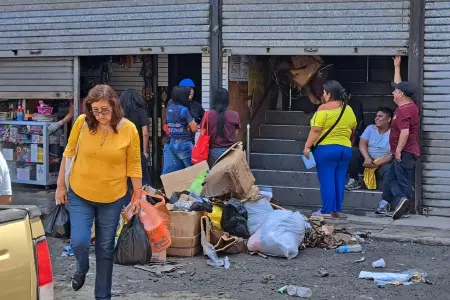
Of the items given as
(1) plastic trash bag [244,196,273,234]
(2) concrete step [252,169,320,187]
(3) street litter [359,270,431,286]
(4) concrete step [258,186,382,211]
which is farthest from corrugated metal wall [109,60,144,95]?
(3) street litter [359,270,431,286]

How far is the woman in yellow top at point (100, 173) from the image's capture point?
553 centimetres

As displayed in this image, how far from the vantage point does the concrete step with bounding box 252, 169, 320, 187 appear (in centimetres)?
1056

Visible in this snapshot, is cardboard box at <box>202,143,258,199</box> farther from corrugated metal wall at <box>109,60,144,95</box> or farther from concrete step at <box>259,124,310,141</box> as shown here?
corrugated metal wall at <box>109,60,144,95</box>

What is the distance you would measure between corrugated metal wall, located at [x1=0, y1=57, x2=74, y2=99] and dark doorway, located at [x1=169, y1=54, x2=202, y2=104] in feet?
5.85

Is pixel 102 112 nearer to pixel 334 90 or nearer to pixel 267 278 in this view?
pixel 267 278

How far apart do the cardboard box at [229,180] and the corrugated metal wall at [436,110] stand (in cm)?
281

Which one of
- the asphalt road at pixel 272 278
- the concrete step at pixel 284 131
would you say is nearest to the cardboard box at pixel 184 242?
the asphalt road at pixel 272 278

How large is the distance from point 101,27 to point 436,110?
5.31 metres

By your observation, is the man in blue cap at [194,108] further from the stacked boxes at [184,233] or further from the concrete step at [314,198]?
the stacked boxes at [184,233]

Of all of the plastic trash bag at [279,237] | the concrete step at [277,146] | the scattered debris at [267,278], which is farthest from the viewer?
the concrete step at [277,146]

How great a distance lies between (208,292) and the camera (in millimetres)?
6422

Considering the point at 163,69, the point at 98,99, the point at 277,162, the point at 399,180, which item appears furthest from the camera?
the point at 163,69

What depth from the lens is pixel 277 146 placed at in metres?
11.4

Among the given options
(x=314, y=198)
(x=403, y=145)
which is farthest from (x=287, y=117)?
(x=403, y=145)
